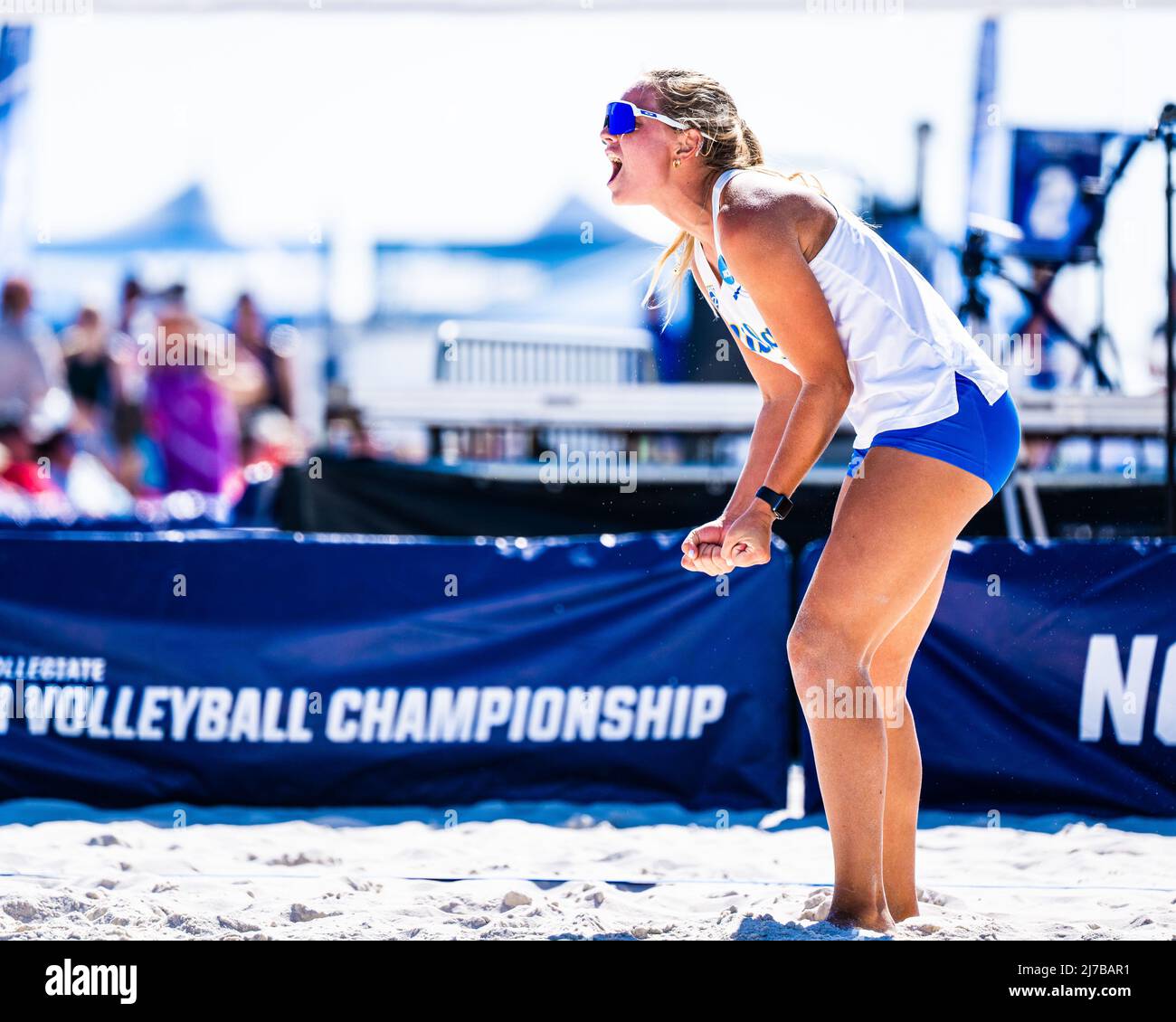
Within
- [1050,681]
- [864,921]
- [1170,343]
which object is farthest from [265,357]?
[864,921]

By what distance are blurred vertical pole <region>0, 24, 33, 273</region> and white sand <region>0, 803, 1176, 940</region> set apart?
5.44m

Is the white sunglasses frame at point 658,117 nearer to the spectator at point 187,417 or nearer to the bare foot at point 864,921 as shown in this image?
the bare foot at point 864,921

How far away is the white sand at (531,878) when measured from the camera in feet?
8.75

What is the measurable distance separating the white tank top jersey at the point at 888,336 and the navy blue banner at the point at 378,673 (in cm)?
200

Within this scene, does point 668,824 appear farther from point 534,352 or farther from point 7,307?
point 7,307

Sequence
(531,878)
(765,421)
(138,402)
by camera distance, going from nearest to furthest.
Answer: (765,421)
(531,878)
(138,402)

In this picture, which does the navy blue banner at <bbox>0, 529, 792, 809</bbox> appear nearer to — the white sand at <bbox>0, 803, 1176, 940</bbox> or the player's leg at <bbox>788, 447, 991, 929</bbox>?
the white sand at <bbox>0, 803, 1176, 940</bbox>

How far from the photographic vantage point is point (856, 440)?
98.6 inches

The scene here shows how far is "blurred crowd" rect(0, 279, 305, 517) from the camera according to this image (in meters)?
7.53

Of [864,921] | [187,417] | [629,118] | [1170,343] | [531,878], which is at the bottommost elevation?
[531,878]

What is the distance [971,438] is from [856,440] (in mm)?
213

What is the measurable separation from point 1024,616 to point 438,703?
6.56 ft

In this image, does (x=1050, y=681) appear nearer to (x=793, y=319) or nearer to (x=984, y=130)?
(x=793, y=319)
